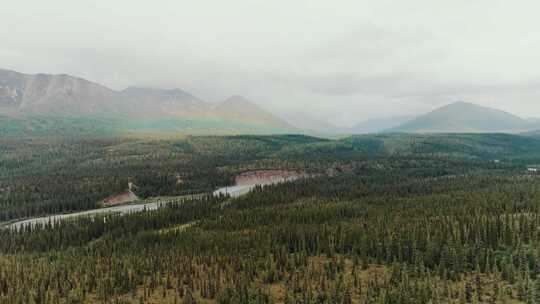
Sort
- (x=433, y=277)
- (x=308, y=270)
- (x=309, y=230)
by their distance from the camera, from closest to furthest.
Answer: (x=433, y=277) → (x=308, y=270) → (x=309, y=230)

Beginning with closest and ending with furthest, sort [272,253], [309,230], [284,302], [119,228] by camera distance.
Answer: [284,302], [272,253], [309,230], [119,228]

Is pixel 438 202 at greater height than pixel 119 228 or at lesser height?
greater

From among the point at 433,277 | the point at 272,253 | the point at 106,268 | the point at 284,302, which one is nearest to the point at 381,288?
the point at 433,277

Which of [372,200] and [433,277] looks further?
[372,200]

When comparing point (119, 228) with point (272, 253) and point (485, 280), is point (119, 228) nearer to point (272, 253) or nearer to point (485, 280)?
point (272, 253)

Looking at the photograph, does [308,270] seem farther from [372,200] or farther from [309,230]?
[372,200]

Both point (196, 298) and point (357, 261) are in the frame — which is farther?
point (357, 261)

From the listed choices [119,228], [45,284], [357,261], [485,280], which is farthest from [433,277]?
[119,228]

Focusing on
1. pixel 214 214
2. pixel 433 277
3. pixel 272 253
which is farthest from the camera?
pixel 214 214

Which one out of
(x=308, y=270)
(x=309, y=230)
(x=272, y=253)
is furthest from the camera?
(x=309, y=230)
